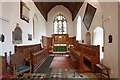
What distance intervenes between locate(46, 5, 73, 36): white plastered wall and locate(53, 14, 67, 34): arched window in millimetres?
389

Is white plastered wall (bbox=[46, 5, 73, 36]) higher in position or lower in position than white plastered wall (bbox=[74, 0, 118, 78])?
higher

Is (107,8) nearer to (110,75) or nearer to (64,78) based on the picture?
(110,75)

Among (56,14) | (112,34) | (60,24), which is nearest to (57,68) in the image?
(112,34)

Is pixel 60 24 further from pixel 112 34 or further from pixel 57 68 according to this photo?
pixel 112 34

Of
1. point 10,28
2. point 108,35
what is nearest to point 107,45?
point 108,35

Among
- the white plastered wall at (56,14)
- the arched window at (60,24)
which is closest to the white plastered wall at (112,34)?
the white plastered wall at (56,14)

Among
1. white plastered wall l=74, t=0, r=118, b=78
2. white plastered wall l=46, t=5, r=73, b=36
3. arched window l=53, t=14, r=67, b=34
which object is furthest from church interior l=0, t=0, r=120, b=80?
arched window l=53, t=14, r=67, b=34

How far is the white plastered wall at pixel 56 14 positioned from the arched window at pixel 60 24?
0.39 meters

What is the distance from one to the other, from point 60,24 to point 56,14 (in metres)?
1.21

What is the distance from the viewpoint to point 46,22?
18094mm

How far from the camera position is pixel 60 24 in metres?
18.3

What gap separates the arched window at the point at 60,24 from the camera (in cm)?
1823

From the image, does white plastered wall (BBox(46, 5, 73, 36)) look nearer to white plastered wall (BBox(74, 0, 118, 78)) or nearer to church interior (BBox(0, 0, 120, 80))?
church interior (BBox(0, 0, 120, 80))

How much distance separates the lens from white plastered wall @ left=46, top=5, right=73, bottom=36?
18.0m
